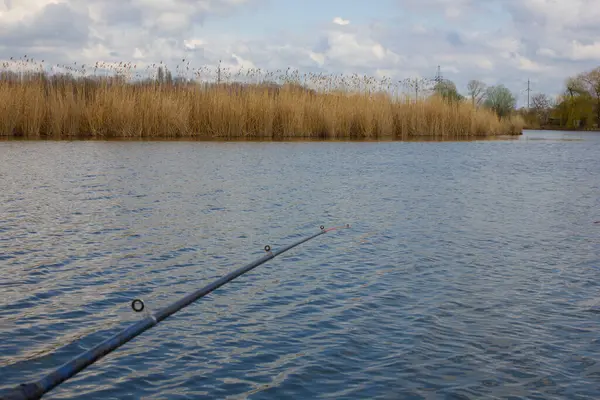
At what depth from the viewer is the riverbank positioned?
2209 cm

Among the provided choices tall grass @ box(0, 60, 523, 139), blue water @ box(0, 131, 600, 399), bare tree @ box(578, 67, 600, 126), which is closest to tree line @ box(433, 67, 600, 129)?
bare tree @ box(578, 67, 600, 126)

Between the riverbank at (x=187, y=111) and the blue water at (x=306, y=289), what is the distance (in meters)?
11.6

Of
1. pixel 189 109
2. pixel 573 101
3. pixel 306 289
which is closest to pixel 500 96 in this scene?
pixel 573 101

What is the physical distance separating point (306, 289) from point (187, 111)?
1909 centimetres

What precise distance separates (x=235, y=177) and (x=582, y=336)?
873cm

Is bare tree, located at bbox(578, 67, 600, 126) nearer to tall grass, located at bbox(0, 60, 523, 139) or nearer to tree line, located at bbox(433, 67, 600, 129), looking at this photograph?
tree line, located at bbox(433, 67, 600, 129)

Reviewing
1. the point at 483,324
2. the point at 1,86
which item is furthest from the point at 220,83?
the point at 483,324

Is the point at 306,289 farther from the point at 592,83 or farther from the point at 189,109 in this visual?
the point at 592,83

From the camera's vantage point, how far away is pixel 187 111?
2339cm

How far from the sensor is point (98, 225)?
7.44 metres

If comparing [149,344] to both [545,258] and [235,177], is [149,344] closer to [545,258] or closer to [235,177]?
[545,258]

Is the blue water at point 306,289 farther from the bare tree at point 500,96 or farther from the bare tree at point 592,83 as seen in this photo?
the bare tree at point 592,83

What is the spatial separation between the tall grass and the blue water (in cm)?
1166

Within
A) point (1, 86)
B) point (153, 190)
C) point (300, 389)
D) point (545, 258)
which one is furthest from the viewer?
point (1, 86)
